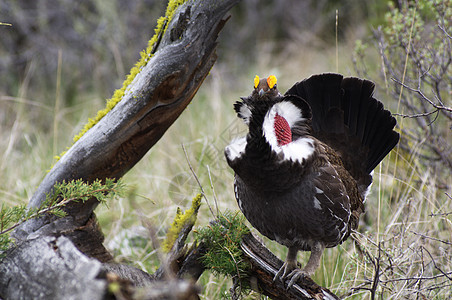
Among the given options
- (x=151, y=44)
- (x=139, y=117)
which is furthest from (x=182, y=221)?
(x=151, y=44)

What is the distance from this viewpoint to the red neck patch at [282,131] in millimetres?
2775

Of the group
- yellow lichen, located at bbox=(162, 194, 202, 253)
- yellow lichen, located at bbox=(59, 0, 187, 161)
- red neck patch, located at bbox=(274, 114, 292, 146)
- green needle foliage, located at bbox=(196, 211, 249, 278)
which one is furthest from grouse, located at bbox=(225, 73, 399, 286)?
yellow lichen, located at bbox=(59, 0, 187, 161)

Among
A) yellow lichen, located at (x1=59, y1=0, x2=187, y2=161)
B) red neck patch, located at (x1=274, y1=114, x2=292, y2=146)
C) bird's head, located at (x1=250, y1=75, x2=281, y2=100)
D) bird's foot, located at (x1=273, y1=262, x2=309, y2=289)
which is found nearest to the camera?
bird's head, located at (x1=250, y1=75, x2=281, y2=100)

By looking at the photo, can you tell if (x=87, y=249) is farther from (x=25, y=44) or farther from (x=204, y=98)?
(x=25, y=44)

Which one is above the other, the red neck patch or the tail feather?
the tail feather

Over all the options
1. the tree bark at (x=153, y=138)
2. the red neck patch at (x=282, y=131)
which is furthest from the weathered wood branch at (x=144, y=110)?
the red neck patch at (x=282, y=131)

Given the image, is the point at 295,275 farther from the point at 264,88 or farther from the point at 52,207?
the point at 52,207

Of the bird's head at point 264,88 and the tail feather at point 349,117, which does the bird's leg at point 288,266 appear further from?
the bird's head at point 264,88

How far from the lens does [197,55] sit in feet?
9.57

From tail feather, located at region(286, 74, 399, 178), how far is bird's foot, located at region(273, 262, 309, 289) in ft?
3.42

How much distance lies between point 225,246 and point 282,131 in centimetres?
75

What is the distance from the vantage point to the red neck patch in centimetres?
278

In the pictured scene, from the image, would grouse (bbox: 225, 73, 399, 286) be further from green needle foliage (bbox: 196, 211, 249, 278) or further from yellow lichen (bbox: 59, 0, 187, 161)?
yellow lichen (bbox: 59, 0, 187, 161)

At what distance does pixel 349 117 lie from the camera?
3.65 m
